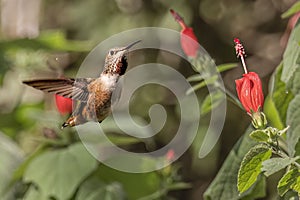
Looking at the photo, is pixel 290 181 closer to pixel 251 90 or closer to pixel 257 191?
pixel 251 90

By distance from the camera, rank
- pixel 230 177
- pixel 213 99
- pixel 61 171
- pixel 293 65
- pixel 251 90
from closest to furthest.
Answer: pixel 251 90
pixel 293 65
pixel 230 177
pixel 213 99
pixel 61 171

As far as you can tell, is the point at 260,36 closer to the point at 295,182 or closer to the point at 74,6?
the point at 74,6

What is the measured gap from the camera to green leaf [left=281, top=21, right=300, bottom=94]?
1.58 metres

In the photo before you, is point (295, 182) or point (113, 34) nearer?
point (295, 182)

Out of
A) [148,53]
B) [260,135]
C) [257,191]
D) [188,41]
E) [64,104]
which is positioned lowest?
[257,191]

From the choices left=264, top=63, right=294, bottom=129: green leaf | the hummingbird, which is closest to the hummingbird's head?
the hummingbird

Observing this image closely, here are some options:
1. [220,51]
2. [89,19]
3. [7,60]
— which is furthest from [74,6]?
[7,60]

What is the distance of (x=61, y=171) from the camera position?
204cm

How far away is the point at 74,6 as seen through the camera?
12.1ft

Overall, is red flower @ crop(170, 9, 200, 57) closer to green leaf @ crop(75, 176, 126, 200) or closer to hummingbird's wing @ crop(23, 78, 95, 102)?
hummingbird's wing @ crop(23, 78, 95, 102)

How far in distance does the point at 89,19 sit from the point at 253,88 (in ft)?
7.71

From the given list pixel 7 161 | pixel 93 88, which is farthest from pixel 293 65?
pixel 7 161

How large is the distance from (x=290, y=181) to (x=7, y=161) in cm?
129

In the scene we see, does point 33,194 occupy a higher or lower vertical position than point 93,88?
lower
